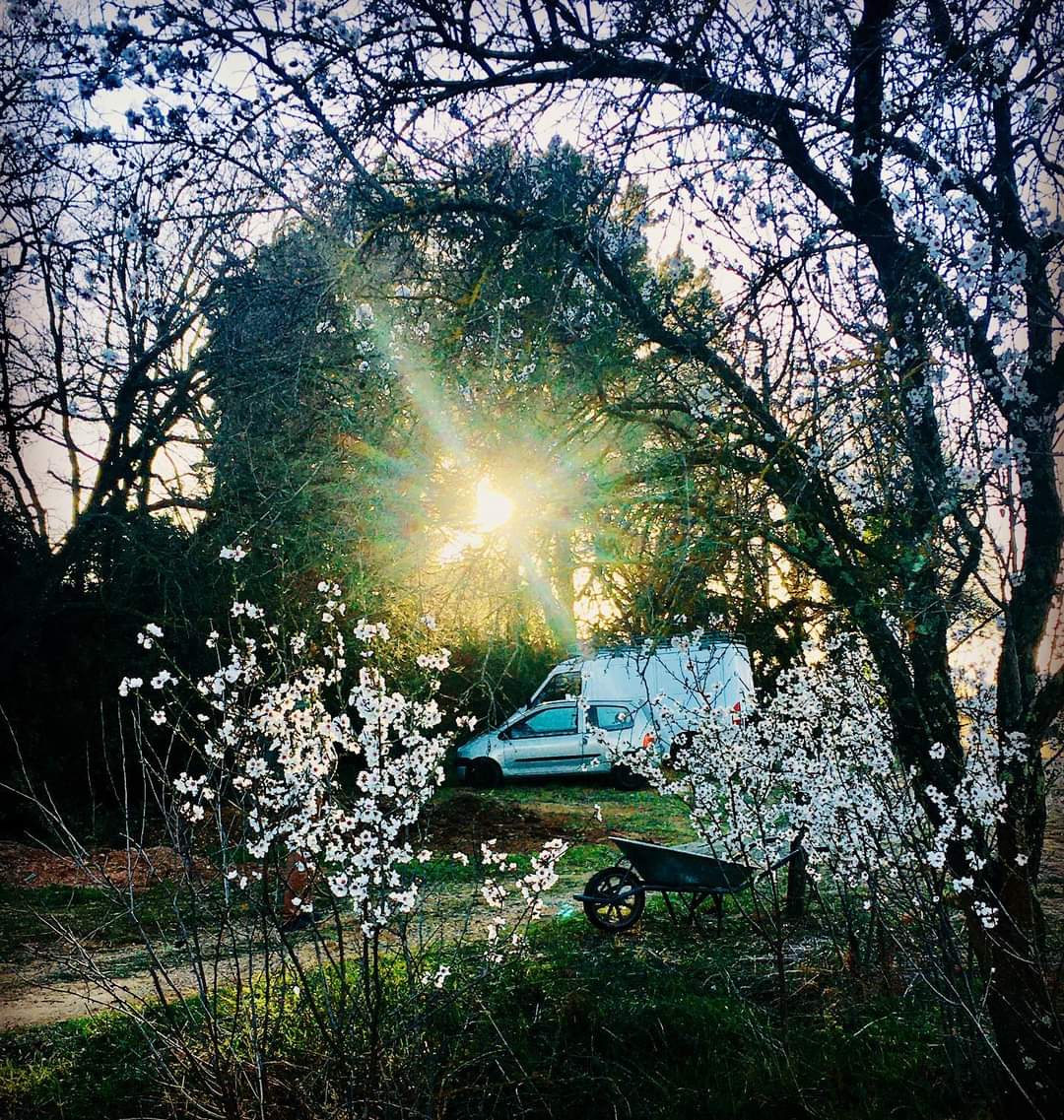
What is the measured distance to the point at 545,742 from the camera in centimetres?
1437

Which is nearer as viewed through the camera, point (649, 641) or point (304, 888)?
point (304, 888)

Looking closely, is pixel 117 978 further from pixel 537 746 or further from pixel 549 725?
pixel 549 725

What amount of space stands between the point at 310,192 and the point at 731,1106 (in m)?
4.09

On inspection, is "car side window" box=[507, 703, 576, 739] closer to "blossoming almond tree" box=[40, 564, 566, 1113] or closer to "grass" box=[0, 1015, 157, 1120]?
"blossoming almond tree" box=[40, 564, 566, 1113]

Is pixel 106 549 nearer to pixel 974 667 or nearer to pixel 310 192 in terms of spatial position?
pixel 310 192

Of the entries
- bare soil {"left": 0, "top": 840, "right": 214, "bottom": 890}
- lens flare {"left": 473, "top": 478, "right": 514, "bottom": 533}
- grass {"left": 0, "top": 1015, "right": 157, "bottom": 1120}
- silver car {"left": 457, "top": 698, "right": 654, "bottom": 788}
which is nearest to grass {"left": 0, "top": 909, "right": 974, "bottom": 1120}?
grass {"left": 0, "top": 1015, "right": 157, "bottom": 1120}

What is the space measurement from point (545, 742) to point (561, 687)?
51.3 inches

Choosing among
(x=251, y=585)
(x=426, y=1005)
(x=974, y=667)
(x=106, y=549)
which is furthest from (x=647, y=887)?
(x=106, y=549)

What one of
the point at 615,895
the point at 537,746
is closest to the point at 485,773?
the point at 537,746

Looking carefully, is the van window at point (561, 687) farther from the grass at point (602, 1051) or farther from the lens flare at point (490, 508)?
the lens flare at point (490, 508)

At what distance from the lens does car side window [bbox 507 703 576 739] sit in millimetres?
14398

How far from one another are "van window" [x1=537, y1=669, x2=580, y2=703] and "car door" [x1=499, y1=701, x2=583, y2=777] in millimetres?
429

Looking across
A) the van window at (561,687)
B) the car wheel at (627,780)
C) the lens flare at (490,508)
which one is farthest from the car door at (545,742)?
the lens flare at (490,508)

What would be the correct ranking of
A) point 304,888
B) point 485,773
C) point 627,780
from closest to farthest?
1. point 304,888
2. point 627,780
3. point 485,773
